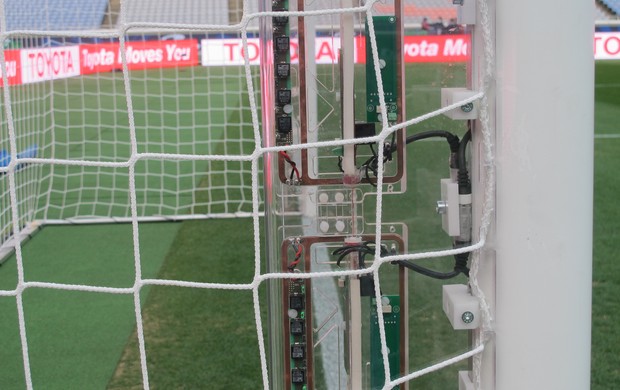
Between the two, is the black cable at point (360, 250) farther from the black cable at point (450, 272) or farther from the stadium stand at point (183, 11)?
the stadium stand at point (183, 11)

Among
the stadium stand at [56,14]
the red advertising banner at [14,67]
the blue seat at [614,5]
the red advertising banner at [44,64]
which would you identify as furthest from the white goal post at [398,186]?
the blue seat at [614,5]

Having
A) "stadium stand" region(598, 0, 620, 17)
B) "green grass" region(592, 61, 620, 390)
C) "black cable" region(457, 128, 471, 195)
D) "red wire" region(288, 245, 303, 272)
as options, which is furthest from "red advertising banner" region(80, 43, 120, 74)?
"black cable" region(457, 128, 471, 195)

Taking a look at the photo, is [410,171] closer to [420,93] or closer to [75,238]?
[420,93]

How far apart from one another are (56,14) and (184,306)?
5031 millimetres

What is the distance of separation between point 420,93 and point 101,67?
8460 mm

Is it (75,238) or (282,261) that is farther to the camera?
(75,238)

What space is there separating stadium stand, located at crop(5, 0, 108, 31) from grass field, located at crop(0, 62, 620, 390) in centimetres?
170

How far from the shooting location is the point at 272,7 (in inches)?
58.7

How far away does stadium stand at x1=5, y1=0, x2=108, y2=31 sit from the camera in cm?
604

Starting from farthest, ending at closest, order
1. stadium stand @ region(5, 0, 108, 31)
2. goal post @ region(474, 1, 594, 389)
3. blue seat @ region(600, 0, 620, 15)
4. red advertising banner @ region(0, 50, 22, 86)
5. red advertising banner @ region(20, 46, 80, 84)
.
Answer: blue seat @ region(600, 0, 620, 15) → stadium stand @ region(5, 0, 108, 31) → red advertising banner @ region(20, 46, 80, 84) → red advertising banner @ region(0, 50, 22, 86) → goal post @ region(474, 1, 594, 389)

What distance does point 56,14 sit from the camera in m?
7.93

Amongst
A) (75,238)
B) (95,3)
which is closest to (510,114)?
(75,238)

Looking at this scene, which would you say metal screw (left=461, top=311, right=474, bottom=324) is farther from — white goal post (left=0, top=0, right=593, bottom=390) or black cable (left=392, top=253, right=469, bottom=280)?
black cable (left=392, top=253, right=469, bottom=280)

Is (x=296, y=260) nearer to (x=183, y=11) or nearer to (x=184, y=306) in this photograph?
(x=184, y=306)
